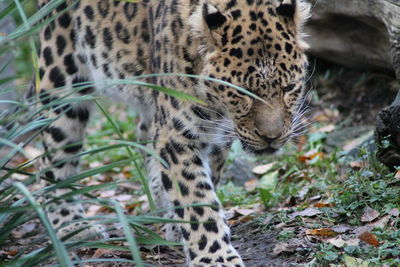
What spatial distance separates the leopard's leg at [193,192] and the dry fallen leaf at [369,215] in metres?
1.12

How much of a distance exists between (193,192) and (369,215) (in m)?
1.45

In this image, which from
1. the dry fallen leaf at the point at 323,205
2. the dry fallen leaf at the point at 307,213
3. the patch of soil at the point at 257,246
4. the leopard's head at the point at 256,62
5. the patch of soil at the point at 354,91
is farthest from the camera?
the patch of soil at the point at 354,91

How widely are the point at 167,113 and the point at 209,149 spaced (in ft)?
1.62

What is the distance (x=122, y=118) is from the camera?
11.7 metres

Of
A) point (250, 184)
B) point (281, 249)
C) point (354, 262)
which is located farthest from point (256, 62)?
point (250, 184)

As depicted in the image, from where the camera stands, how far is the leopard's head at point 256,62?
5.02 meters

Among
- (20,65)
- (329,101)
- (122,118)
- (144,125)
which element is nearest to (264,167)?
(144,125)

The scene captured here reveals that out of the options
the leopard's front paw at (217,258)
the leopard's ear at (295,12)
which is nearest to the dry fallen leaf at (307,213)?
the leopard's front paw at (217,258)

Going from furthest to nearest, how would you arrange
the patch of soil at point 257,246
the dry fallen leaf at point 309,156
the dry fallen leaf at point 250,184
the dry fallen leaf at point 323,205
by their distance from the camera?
1. the dry fallen leaf at point 309,156
2. the dry fallen leaf at point 250,184
3. the dry fallen leaf at point 323,205
4. the patch of soil at point 257,246

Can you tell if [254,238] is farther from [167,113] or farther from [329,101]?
[329,101]

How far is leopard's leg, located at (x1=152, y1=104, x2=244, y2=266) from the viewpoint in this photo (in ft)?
17.3

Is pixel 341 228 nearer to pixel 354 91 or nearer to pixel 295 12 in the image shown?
pixel 295 12

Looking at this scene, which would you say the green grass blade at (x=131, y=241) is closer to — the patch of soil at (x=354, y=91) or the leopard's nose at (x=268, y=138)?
the leopard's nose at (x=268, y=138)

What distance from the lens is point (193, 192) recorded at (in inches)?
214
